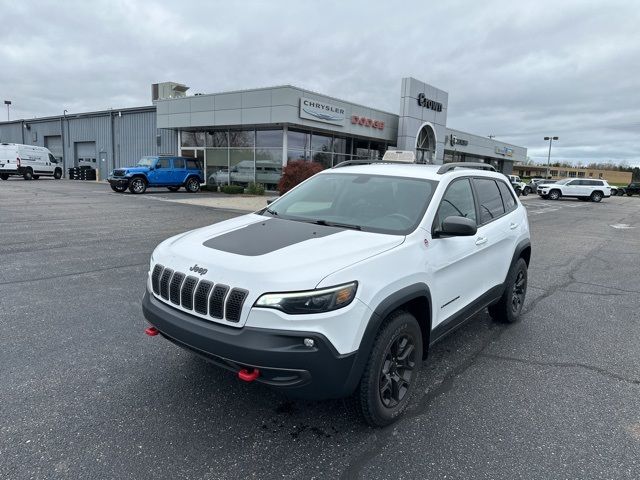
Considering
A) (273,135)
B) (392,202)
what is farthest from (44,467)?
(273,135)

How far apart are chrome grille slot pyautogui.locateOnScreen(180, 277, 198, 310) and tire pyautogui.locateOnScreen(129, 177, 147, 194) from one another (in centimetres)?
2144

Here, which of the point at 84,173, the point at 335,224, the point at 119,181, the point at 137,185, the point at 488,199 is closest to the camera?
the point at 335,224

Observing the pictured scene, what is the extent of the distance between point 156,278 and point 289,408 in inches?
52.8

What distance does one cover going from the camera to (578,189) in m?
35.9

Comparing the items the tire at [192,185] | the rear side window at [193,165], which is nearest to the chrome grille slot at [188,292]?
the tire at [192,185]

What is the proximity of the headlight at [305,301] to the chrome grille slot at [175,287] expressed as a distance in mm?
694

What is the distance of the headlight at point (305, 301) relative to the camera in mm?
2449

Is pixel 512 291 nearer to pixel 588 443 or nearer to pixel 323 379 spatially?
pixel 588 443

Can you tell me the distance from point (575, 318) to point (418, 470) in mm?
3801

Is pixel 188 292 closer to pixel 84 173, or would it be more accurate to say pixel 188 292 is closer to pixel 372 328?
pixel 372 328

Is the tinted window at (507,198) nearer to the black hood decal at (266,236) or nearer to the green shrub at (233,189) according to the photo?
the black hood decal at (266,236)

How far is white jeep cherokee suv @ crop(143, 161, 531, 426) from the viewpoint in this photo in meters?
2.46

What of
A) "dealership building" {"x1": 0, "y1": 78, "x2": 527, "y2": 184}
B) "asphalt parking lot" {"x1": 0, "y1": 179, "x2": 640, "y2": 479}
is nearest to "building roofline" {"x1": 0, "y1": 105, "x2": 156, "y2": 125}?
"dealership building" {"x1": 0, "y1": 78, "x2": 527, "y2": 184}

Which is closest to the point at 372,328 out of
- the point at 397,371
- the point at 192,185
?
the point at 397,371
